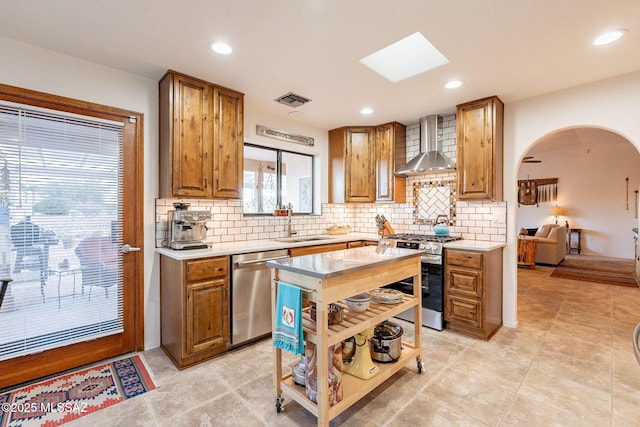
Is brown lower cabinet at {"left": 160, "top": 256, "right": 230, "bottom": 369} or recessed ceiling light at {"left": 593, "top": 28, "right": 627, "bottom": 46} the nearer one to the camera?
recessed ceiling light at {"left": 593, "top": 28, "right": 627, "bottom": 46}

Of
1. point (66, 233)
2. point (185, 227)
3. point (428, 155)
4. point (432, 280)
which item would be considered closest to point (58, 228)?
point (66, 233)

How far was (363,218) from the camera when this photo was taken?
16.0 feet

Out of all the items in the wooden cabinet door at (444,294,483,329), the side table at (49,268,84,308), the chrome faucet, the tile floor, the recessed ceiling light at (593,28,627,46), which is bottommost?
the tile floor

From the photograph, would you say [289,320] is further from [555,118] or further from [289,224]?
[555,118]

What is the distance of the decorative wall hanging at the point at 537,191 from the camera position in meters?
9.02

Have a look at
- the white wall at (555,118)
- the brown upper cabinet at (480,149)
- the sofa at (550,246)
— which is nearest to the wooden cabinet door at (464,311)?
the white wall at (555,118)

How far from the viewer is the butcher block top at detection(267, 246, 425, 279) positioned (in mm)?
1703

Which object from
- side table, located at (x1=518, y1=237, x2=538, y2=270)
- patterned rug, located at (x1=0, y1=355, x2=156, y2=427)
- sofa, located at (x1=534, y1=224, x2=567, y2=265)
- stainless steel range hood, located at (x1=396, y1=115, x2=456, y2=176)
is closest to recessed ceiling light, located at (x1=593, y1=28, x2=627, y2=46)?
stainless steel range hood, located at (x1=396, y1=115, x2=456, y2=176)

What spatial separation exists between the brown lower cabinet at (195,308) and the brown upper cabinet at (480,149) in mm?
2761

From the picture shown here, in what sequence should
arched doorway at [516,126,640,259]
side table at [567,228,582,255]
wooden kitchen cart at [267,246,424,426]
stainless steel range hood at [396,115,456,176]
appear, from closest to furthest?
1. wooden kitchen cart at [267,246,424,426]
2. stainless steel range hood at [396,115,456,176]
3. arched doorway at [516,126,640,259]
4. side table at [567,228,582,255]

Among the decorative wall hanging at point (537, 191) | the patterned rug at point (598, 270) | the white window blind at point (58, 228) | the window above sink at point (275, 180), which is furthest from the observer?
the decorative wall hanging at point (537, 191)

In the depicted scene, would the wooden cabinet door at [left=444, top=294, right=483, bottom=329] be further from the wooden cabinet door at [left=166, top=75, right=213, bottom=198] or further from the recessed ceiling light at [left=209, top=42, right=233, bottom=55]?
the recessed ceiling light at [left=209, top=42, right=233, bottom=55]

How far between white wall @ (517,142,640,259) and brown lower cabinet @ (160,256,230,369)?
8934 mm

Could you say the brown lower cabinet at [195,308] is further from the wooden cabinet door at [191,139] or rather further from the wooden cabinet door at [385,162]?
the wooden cabinet door at [385,162]
